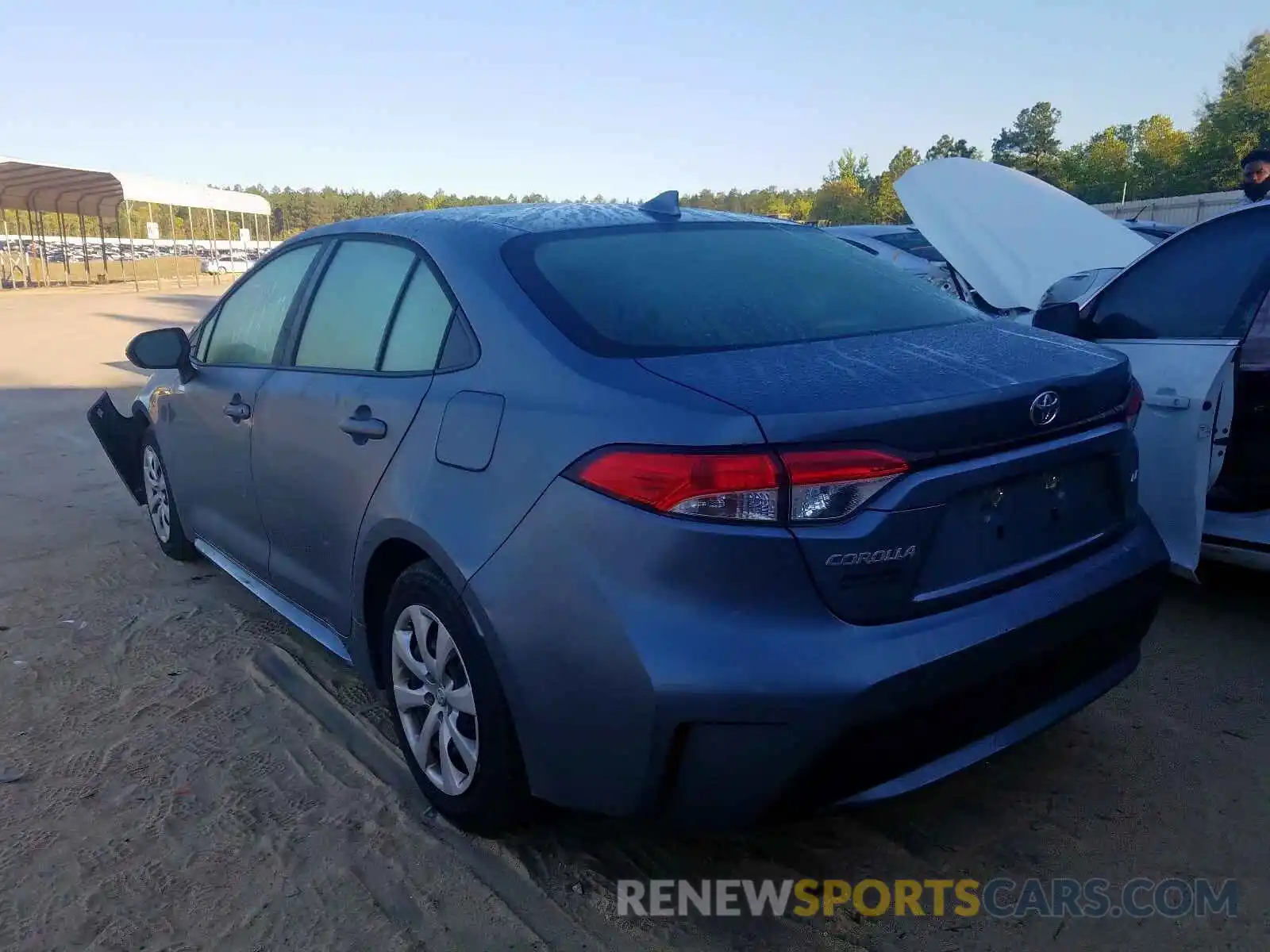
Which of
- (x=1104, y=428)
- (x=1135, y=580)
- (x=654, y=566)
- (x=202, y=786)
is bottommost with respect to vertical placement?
(x=202, y=786)

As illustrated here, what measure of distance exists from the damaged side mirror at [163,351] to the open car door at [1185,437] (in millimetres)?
→ 3611

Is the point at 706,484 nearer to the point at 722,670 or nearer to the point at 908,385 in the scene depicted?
the point at 722,670

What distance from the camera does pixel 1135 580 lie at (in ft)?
7.98

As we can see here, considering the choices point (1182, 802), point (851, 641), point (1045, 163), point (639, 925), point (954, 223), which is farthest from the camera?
point (1045, 163)

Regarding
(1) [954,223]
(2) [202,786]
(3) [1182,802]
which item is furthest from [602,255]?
(1) [954,223]

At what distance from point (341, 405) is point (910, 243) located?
24.0 ft

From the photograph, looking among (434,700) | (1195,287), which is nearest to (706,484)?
(434,700)

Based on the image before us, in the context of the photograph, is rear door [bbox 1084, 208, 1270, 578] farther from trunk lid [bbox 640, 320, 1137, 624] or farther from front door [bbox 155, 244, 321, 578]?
front door [bbox 155, 244, 321, 578]

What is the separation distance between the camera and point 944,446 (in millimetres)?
2014

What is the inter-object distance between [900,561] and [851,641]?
187 mm

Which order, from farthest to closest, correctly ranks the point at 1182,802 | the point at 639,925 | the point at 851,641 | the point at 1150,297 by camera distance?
the point at 1150,297 → the point at 1182,802 → the point at 639,925 → the point at 851,641

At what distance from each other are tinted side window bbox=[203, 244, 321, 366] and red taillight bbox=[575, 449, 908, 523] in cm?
206

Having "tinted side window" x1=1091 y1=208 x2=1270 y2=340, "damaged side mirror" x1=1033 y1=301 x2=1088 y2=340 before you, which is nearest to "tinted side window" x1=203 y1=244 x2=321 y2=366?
"damaged side mirror" x1=1033 y1=301 x2=1088 y2=340

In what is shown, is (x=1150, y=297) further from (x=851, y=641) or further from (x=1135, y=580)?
(x=851, y=641)
